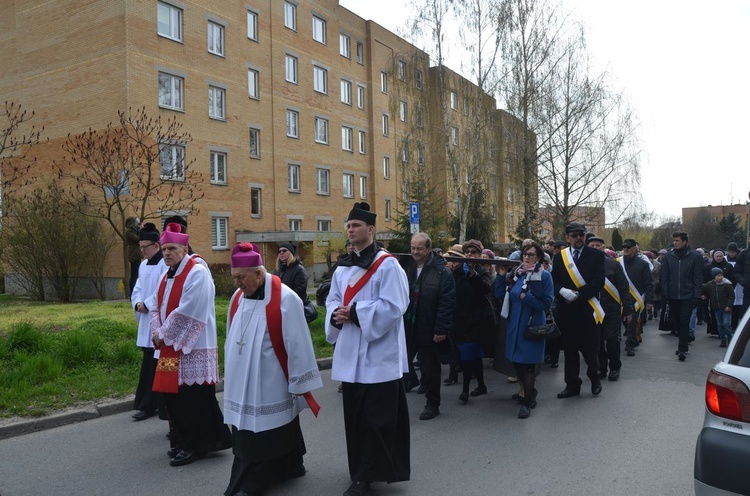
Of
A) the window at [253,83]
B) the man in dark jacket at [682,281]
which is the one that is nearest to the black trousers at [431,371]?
the man in dark jacket at [682,281]

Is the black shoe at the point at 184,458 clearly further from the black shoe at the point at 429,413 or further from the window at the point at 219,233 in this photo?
the window at the point at 219,233

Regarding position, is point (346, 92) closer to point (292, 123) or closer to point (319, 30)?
point (319, 30)

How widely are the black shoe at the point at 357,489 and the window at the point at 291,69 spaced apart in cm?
3323

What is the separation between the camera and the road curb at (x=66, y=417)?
6.67 meters

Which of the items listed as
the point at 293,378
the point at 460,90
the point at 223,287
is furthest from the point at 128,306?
the point at 460,90

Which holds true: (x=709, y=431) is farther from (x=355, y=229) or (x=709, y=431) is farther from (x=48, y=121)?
(x=48, y=121)

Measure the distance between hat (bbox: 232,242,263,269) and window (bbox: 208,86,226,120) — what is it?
89.0 feet

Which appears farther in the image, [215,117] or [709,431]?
[215,117]

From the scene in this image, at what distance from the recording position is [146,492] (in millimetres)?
4945

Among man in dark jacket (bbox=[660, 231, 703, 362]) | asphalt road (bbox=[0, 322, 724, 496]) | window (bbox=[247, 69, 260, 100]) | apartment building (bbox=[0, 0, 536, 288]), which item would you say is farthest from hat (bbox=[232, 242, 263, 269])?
window (bbox=[247, 69, 260, 100])

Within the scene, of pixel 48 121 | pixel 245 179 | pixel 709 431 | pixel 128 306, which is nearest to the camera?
pixel 709 431

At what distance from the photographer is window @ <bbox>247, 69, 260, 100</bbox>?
33.0 m

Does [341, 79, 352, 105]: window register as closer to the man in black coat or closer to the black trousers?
the man in black coat

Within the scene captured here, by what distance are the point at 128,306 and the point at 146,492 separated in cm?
1132
